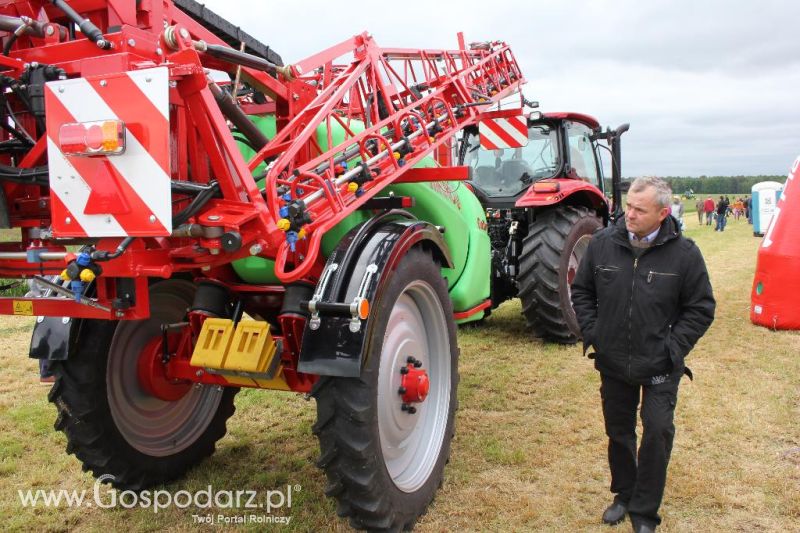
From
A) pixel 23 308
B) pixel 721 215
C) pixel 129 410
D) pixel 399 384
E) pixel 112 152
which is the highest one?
pixel 112 152

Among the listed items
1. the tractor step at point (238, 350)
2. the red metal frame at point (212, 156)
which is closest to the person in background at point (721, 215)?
the red metal frame at point (212, 156)

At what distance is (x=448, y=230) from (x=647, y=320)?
152cm

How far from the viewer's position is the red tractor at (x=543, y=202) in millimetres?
6168

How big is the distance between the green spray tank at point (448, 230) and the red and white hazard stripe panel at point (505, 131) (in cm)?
77

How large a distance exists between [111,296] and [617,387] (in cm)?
225

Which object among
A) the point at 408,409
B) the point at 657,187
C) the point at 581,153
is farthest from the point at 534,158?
the point at 408,409

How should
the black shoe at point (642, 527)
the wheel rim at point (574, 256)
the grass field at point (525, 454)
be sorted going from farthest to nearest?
the wheel rim at point (574, 256) → the grass field at point (525, 454) → the black shoe at point (642, 527)

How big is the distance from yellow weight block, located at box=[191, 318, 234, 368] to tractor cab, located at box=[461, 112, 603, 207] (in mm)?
4608

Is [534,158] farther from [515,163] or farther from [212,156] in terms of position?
[212,156]

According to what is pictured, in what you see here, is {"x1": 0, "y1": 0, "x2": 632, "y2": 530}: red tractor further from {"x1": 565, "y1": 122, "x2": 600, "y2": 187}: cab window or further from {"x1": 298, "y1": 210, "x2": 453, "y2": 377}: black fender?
{"x1": 565, "y1": 122, "x2": 600, "y2": 187}: cab window

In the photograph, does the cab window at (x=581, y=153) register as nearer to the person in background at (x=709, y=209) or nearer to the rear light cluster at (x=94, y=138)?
the rear light cluster at (x=94, y=138)

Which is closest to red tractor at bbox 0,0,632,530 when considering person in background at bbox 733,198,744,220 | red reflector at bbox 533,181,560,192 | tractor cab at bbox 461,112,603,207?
red reflector at bbox 533,181,560,192

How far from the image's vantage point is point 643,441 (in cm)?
299

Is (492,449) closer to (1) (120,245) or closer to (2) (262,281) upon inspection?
(2) (262,281)
